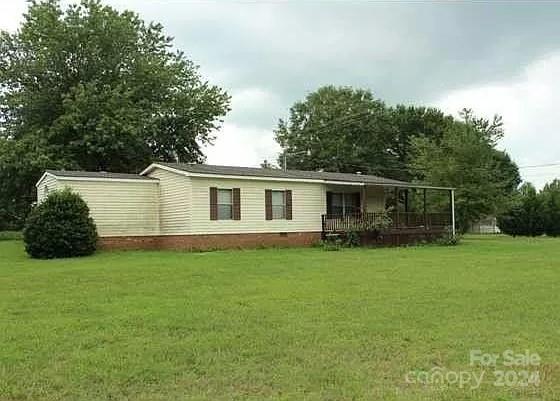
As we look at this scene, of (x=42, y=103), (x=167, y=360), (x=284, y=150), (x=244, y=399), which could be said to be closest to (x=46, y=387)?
(x=167, y=360)

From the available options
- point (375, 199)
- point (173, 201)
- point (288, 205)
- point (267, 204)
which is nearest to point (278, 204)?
point (288, 205)

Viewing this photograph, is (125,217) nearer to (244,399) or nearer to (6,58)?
(6,58)

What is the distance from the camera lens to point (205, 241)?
22.8 metres

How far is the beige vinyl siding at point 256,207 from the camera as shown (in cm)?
2270

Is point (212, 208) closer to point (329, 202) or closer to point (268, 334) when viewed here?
point (329, 202)

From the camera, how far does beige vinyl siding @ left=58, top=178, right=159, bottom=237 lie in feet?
72.9

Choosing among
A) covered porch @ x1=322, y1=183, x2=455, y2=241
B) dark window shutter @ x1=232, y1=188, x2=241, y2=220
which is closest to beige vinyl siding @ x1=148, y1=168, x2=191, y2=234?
dark window shutter @ x1=232, y1=188, x2=241, y2=220

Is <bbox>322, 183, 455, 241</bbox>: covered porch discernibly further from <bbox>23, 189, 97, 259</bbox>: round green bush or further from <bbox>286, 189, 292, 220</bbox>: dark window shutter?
<bbox>23, 189, 97, 259</bbox>: round green bush

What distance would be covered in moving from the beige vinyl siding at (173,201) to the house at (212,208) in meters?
0.04

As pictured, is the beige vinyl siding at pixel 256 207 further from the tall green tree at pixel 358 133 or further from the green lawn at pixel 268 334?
the tall green tree at pixel 358 133

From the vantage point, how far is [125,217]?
23203 mm

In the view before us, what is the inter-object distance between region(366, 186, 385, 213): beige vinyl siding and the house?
6.92 ft

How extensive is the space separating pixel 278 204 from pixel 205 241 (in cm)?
382

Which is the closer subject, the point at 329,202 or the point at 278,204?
the point at 278,204
